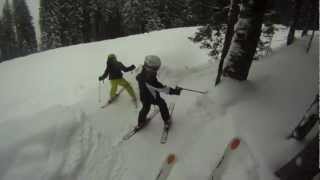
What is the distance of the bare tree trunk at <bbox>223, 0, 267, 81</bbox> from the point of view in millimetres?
7133

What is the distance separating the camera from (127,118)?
28.2ft

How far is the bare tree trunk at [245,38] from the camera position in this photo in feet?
23.4

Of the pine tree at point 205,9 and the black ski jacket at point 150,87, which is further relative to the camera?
the pine tree at point 205,9

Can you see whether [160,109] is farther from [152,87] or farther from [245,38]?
[245,38]

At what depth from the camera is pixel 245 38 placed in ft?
24.1

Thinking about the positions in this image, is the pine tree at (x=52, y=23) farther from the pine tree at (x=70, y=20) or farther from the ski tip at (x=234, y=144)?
the ski tip at (x=234, y=144)

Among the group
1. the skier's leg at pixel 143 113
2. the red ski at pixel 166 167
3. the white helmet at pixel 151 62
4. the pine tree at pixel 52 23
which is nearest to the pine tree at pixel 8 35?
the pine tree at pixel 52 23

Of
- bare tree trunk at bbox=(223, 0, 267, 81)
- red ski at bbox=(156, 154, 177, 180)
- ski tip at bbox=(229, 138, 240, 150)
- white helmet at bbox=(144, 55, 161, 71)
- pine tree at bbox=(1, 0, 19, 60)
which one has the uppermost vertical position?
bare tree trunk at bbox=(223, 0, 267, 81)

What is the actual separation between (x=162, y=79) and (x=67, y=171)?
6260 millimetres

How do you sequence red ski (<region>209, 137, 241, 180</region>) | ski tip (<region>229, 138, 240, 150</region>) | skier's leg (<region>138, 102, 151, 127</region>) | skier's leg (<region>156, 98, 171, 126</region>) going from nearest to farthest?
1. red ski (<region>209, 137, 241, 180</region>)
2. ski tip (<region>229, 138, 240, 150</region>)
3. skier's leg (<region>156, 98, 171, 126</region>)
4. skier's leg (<region>138, 102, 151, 127</region>)

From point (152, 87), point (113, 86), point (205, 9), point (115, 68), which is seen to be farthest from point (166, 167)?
point (205, 9)

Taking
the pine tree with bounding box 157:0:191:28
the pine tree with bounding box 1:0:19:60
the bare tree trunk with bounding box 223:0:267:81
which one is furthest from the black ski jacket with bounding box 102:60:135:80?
the pine tree with bounding box 1:0:19:60

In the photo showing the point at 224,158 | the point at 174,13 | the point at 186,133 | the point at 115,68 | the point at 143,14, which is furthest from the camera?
the point at 174,13

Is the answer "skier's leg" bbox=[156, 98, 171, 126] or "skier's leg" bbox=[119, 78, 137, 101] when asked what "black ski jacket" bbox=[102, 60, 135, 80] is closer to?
"skier's leg" bbox=[119, 78, 137, 101]
